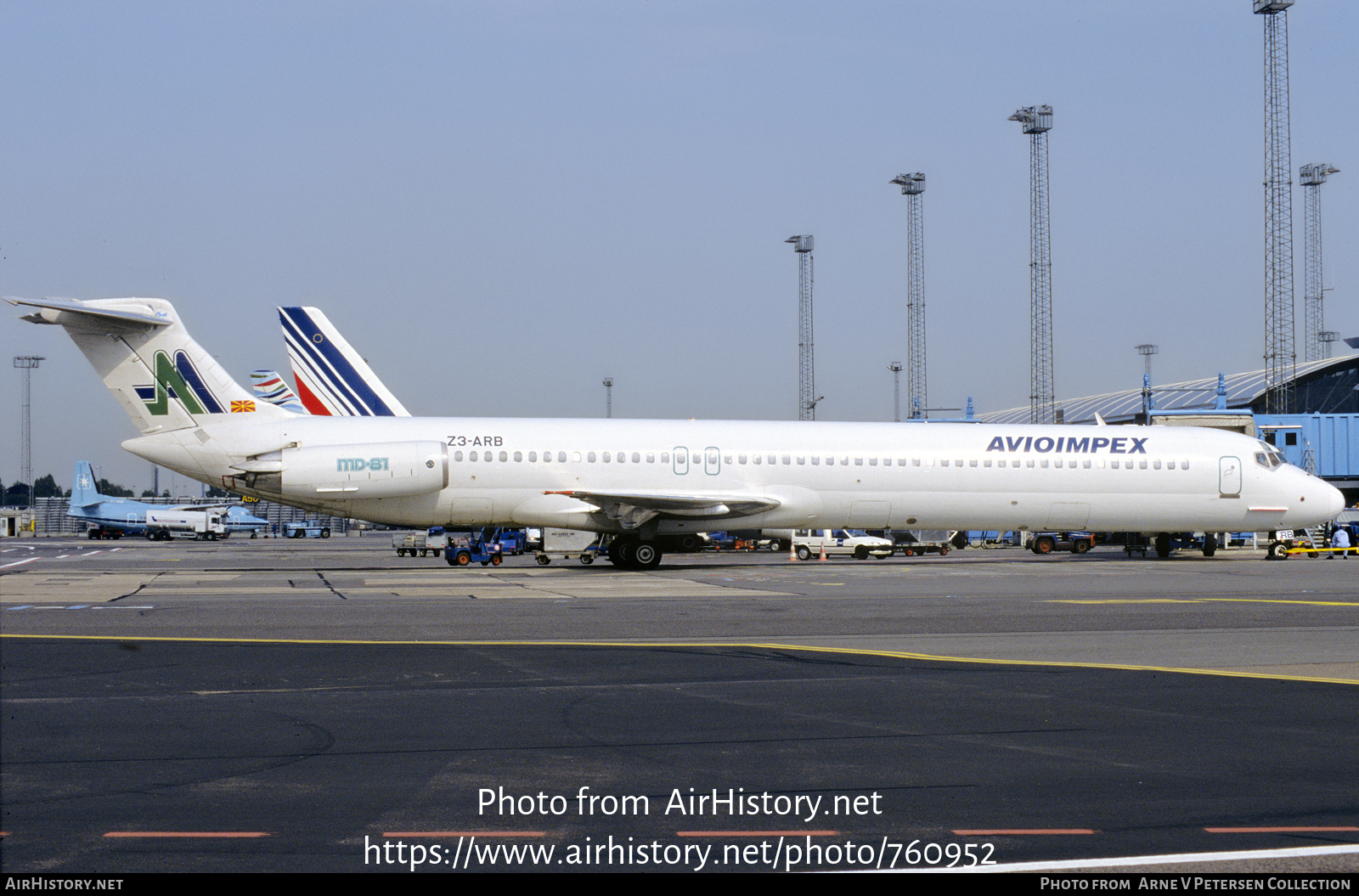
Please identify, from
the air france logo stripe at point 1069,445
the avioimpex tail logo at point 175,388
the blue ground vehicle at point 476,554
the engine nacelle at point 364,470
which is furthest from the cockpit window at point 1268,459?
the avioimpex tail logo at point 175,388

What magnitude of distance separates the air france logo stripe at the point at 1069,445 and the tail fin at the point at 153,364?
20.8 meters

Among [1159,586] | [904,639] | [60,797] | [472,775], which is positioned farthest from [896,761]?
[1159,586]

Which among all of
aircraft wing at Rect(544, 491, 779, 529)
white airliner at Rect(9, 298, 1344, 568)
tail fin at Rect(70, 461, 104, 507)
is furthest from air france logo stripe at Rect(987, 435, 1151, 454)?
tail fin at Rect(70, 461, 104, 507)

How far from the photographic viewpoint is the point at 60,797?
6.57 meters

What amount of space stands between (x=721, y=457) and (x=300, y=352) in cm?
1791

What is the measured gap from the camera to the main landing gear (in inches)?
1262

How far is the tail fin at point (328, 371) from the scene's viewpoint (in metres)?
41.2

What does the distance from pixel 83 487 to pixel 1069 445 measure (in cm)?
7676

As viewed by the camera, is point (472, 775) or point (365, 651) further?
point (365, 651)

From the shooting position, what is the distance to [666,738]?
8.48m

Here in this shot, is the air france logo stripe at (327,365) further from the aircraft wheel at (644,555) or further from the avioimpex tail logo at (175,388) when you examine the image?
the aircraft wheel at (644,555)

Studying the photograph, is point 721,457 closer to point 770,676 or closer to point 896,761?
point 770,676

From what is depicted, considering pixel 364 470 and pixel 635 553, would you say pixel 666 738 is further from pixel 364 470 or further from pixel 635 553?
pixel 635 553

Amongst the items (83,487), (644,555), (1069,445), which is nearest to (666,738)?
(644,555)
